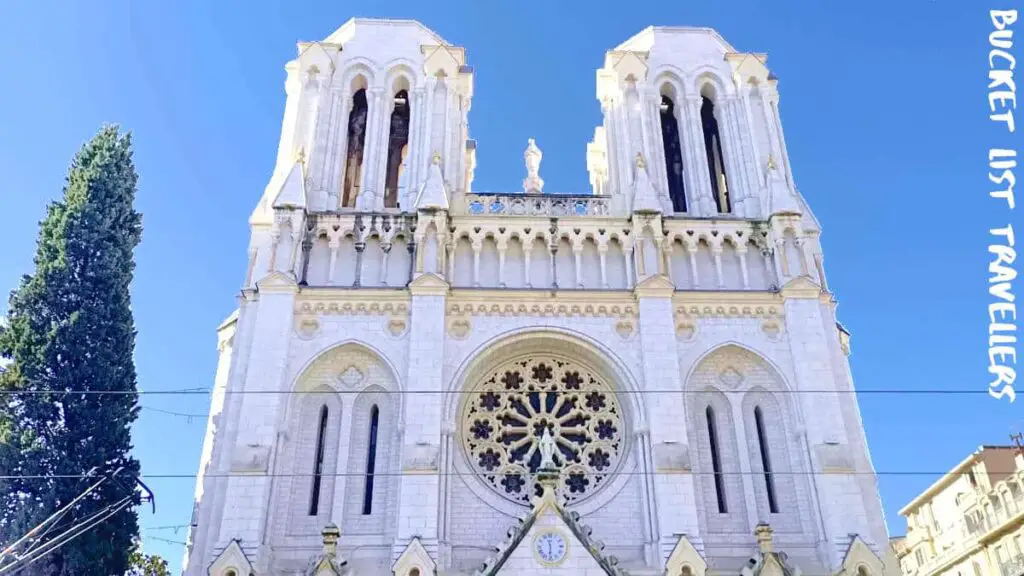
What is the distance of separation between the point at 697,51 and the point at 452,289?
12.3m

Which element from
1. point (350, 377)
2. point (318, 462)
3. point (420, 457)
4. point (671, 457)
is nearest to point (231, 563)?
point (318, 462)

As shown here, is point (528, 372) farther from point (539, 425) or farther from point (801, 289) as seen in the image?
point (801, 289)

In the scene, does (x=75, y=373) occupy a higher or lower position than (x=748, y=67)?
lower

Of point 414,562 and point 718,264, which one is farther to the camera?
point 718,264

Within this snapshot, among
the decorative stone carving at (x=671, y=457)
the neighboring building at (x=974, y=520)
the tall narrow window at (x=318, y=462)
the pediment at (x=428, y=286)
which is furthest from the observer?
the neighboring building at (x=974, y=520)

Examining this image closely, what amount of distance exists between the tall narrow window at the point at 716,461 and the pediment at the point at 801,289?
3.67 m

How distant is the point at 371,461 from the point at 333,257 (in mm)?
5527

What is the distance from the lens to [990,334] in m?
17.5

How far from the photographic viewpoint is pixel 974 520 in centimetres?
3822

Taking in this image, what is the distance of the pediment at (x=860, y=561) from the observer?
688 inches

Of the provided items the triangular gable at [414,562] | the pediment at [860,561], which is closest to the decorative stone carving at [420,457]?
the triangular gable at [414,562]

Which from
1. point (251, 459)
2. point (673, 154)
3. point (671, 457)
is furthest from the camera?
point (673, 154)

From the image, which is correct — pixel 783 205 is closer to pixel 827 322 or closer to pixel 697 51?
pixel 827 322

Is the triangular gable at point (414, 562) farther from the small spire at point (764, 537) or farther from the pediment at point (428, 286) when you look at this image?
the small spire at point (764, 537)
